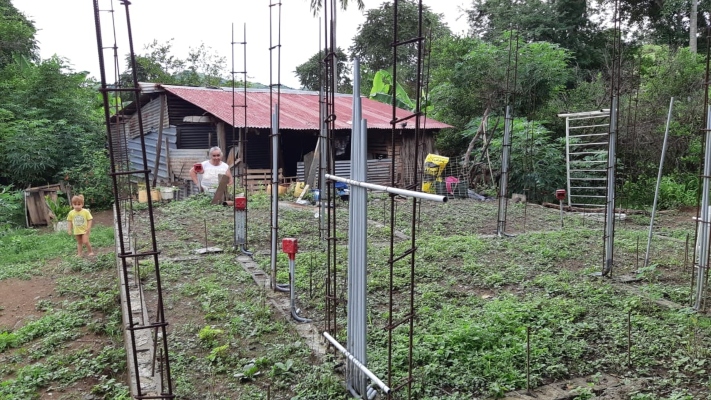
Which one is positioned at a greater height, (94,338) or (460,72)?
(460,72)

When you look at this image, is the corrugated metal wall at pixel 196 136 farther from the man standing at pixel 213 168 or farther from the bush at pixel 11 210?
the man standing at pixel 213 168

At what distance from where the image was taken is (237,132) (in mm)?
16250

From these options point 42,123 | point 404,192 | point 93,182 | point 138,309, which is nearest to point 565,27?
point 93,182

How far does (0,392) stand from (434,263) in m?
5.02

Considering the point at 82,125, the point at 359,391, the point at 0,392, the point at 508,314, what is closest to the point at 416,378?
the point at 359,391

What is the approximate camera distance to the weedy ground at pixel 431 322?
381 centimetres

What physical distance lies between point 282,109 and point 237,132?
1.84 m

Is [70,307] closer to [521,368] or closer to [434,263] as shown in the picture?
[434,263]

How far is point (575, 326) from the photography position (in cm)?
476

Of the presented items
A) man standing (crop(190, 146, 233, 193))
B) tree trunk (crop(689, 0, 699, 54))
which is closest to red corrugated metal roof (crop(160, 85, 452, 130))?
man standing (crop(190, 146, 233, 193))

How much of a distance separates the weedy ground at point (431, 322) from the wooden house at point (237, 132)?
6.90 m

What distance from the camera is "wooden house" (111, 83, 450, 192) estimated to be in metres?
15.4

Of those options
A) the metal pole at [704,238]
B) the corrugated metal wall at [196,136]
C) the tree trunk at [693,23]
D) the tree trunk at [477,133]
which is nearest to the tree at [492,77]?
the tree trunk at [477,133]

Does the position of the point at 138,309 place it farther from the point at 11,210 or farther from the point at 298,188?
the point at 11,210
